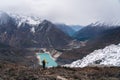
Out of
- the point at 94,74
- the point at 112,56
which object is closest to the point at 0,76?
the point at 94,74

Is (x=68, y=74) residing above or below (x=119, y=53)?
below

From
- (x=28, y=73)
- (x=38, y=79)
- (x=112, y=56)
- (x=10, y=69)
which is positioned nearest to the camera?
(x=38, y=79)

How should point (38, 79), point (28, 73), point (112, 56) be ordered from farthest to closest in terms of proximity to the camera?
→ point (112, 56) < point (28, 73) < point (38, 79)

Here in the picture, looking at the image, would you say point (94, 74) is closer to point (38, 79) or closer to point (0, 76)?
point (38, 79)

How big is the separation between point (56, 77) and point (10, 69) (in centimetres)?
950

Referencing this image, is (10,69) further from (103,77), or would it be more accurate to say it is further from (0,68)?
(103,77)

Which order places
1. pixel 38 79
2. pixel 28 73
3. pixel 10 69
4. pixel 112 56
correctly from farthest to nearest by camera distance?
1. pixel 112 56
2. pixel 10 69
3. pixel 28 73
4. pixel 38 79

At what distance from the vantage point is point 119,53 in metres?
196

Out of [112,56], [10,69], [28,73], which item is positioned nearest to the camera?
[28,73]

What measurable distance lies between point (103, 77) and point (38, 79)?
9.98m

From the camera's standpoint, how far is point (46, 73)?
178 ft

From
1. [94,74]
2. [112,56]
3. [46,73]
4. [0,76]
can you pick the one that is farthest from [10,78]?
[112,56]

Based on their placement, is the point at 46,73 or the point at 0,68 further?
the point at 0,68

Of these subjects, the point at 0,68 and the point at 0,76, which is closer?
the point at 0,76
